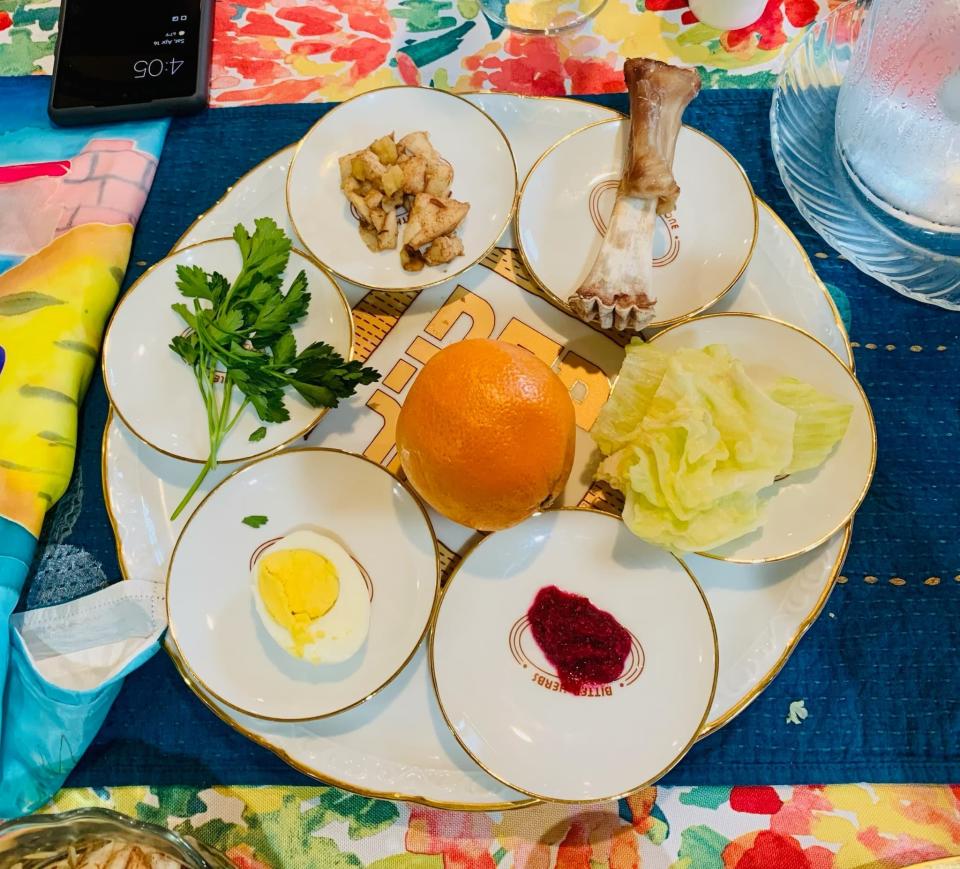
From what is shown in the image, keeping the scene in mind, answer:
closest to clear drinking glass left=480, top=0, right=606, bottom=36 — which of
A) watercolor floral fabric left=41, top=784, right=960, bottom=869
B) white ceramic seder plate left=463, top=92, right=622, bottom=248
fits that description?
white ceramic seder plate left=463, top=92, right=622, bottom=248

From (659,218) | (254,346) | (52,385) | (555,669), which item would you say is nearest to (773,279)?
(659,218)

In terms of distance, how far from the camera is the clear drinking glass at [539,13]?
4.56ft

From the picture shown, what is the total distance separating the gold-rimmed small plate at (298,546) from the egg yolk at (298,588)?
2cm

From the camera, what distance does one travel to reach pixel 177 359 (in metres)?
1.15

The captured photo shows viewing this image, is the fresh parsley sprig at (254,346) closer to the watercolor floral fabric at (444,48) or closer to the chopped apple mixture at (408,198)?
the chopped apple mixture at (408,198)

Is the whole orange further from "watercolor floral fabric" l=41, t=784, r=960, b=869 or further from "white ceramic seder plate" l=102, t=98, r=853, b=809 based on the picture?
"watercolor floral fabric" l=41, t=784, r=960, b=869

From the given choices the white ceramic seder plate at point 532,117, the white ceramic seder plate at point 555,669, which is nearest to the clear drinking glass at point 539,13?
the white ceramic seder plate at point 532,117

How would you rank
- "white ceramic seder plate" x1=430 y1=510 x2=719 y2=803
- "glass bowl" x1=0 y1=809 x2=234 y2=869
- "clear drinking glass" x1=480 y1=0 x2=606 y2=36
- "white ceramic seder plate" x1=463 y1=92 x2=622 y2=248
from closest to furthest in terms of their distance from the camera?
1. "glass bowl" x1=0 y1=809 x2=234 y2=869
2. "white ceramic seder plate" x1=430 y1=510 x2=719 y2=803
3. "white ceramic seder plate" x1=463 y1=92 x2=622 y2=248
4. "clear drinking glass" x1=480 y1=0 x2=606 y2=36

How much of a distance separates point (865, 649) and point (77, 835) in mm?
1091

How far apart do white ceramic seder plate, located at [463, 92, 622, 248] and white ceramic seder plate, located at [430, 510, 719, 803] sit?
26.2 inches

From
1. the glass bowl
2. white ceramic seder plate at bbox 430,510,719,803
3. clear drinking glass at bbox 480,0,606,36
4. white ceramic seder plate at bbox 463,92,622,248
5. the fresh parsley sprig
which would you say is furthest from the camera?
clear drinking glass at bbox 480,0,606,36

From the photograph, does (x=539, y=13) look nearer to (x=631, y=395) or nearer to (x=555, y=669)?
(x=631, y=395)

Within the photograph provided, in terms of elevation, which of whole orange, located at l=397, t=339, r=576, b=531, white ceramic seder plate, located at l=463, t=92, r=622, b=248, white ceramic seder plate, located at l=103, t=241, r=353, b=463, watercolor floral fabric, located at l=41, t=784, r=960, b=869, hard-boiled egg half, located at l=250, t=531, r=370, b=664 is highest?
white ceramic seder plate, located at l=463, t=92, r=622, b=248

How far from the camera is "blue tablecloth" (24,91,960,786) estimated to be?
1.04 metres
